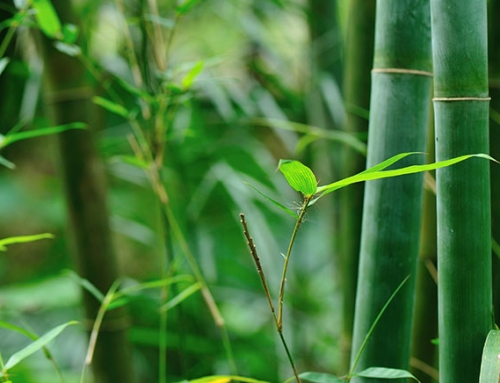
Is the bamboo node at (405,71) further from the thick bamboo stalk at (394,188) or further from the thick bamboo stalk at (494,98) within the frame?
the thick bamboo stalk at (494,98)

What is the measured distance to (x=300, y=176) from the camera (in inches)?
10.2

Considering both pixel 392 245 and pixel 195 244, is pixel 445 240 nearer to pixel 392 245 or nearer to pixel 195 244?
pixel 392 245

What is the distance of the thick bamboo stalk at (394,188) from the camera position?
0.37 metres

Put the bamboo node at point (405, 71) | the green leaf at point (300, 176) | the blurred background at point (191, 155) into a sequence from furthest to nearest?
the blurred background at point (191, 155)
the bamboo node at point (405, 71)
the green leaf at point (300, 176)

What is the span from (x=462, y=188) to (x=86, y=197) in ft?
1.37

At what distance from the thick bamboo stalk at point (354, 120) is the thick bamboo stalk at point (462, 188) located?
0.30m

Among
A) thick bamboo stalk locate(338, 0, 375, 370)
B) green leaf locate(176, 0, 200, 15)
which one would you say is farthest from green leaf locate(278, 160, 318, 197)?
thick bamboo stalk locate(338, 0, 375, 370)

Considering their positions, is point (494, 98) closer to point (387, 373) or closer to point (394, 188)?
point (394, 188)

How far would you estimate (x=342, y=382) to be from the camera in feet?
1.19

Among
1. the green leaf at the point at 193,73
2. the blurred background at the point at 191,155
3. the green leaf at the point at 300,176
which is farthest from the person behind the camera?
the blurred background at the point at 191,155

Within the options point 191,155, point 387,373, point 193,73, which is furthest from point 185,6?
point 191,155

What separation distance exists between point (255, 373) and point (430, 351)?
71 cm

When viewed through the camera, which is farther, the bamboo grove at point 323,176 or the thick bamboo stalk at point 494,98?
the thick bamboo stalk at point 494,98

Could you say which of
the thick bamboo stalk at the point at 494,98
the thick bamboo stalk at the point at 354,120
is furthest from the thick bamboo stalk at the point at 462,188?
the thick bamboo stalk at the point at 354,120
